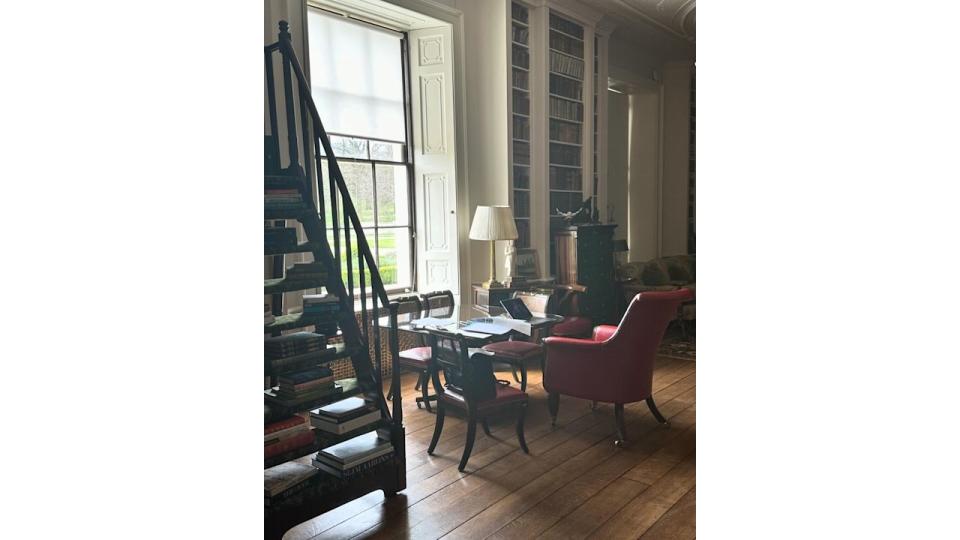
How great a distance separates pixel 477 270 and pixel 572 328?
1.14 m

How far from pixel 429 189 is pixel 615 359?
267 cm

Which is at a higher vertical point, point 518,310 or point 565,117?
point 565,117

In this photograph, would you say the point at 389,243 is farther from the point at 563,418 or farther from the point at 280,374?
the point at 280,374

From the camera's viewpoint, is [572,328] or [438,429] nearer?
[438,429]

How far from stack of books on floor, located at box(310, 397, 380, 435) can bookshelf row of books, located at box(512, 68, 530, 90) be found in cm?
398

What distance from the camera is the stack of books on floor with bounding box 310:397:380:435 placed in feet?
9.74

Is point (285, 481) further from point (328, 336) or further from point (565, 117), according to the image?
point (565, 117)

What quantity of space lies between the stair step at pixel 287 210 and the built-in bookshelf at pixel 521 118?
10.0 ft

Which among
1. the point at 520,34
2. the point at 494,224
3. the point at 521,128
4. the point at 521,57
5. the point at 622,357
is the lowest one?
the point at 622,357

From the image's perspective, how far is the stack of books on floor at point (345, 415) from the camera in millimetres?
2968

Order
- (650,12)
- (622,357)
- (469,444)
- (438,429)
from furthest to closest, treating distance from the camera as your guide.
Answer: (650,12) → (622,357) → (438,429) → (469,444)

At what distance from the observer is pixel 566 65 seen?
6.62 meters

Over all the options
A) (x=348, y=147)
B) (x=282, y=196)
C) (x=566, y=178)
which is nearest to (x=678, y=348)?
(x=566, y=178)

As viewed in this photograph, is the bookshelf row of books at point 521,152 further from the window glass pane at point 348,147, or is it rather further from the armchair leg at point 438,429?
the armchair leg at point 438,429
